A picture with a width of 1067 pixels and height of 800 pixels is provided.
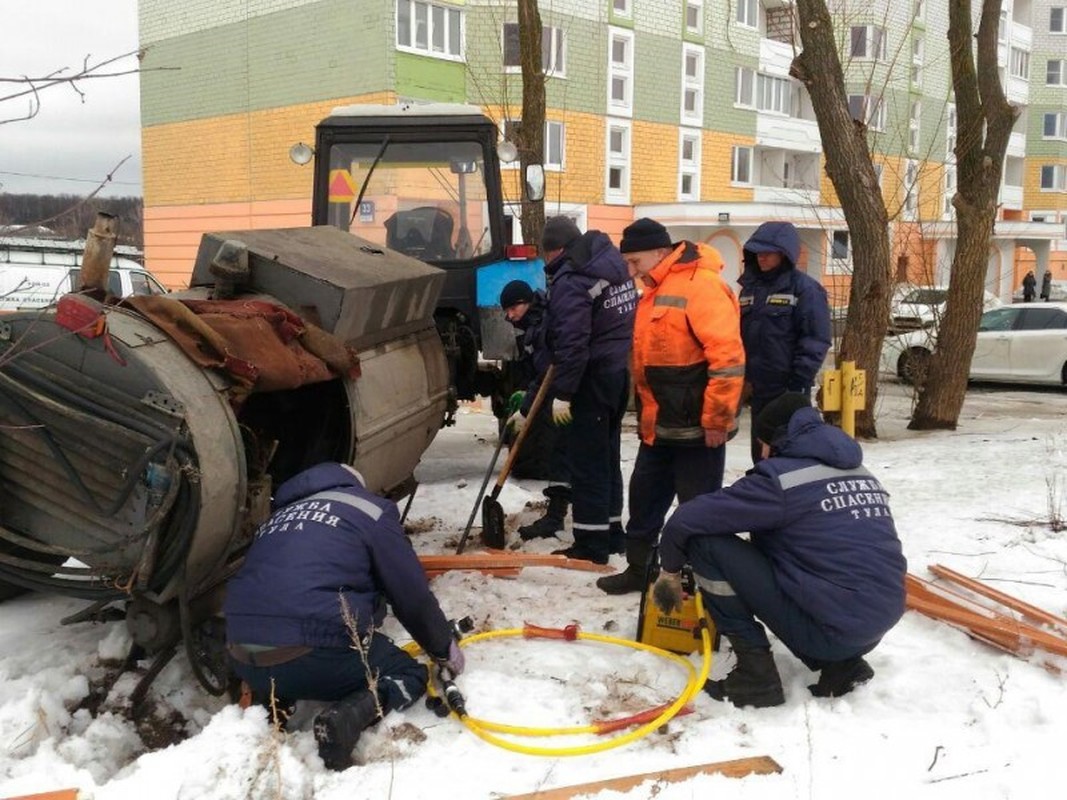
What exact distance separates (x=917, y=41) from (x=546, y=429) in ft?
100

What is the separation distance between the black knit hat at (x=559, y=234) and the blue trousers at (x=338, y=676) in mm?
2528

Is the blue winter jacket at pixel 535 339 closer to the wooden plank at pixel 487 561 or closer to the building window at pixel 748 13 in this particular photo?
the wooden plank at pixel 487 561

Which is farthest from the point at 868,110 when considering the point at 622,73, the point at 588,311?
the point at 622,73

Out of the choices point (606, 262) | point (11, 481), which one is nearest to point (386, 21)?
point (606, 262)

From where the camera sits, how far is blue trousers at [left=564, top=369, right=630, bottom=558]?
5.32m

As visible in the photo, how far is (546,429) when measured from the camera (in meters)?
7.21

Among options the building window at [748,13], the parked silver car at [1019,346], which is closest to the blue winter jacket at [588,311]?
the parked silver car at [1019,346]

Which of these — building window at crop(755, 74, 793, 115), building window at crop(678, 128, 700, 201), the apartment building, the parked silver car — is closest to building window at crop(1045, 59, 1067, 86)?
the apartment building

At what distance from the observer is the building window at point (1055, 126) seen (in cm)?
4225

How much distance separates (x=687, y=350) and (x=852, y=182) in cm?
493

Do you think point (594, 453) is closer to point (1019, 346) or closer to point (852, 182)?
point (852, 182)

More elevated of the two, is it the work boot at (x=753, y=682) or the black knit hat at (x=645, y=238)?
the black knit hat at (x=645, y=238)

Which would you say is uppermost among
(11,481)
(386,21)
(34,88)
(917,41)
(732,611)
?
(917,41)

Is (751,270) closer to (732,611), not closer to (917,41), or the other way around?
(732,611)
